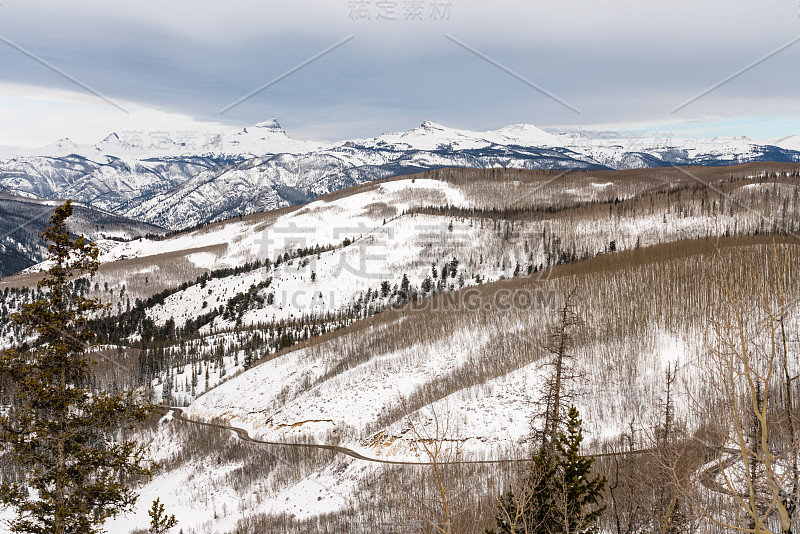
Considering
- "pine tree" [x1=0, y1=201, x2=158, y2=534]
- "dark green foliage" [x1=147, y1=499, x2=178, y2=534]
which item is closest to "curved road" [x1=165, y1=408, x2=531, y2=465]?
"dark green foliage" [x1=147, y1=499, x2=178, y2=534]

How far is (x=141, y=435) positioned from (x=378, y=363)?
45597 millimetres

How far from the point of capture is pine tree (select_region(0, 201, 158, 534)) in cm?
1517

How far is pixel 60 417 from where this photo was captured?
15.8 m

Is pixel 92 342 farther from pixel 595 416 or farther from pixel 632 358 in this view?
pixel 632 358

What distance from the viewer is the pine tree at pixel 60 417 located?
597 inches

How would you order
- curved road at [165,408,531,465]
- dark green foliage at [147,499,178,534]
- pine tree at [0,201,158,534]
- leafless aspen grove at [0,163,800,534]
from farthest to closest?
curved road at [165,408,531,465], dark green foliage at [147,499,178,534], pine tree at [0,201,158,534], leafless aspen grove at [0,163,800,534]

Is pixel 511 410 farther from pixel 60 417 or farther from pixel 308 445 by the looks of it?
pixel 60 417

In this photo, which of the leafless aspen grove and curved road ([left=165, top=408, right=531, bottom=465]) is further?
curved road ([left=165, top=408, right=531, bottom=465])

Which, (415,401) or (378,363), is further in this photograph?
(378,363)

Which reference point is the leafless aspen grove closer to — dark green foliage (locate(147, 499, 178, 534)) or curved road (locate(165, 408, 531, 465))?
curved road (locate(165, 408, 531, 465))

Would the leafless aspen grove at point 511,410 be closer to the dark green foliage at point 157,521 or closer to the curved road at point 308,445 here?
the curved road at point 308,445

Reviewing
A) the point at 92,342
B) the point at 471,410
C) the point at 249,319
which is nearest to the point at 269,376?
the point at 471,410

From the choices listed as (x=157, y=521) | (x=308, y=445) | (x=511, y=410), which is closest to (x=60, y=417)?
(x=157, y=521)

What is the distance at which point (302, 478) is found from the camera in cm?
5016
